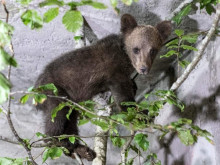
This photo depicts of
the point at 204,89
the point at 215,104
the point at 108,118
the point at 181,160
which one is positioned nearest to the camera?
the point at 108,118

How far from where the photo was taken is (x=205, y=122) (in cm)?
290

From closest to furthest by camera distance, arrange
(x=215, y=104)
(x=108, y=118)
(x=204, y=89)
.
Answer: (x=108, y=118)
(x=215, y=104)
(x=204, y=89)

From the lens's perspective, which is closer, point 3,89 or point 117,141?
point 3,89

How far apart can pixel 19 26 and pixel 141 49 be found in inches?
63.7

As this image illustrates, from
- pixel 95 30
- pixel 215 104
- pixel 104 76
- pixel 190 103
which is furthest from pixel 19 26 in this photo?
pixel 215 104

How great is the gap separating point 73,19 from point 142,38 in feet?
7.72

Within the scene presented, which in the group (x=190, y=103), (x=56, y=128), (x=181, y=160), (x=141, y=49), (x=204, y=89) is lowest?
(x=181, y=160)

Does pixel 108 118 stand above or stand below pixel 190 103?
above

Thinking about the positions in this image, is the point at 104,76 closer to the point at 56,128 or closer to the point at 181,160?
the point at 56,128

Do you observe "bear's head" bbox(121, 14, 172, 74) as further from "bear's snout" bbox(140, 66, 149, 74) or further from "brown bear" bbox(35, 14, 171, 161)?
"bear's snout" bbox(140, 66, 149, 74)

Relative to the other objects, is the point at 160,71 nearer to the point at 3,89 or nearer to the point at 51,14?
the point at 51,14

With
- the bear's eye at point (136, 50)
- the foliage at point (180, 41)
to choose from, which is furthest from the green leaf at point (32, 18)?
the bear's eye at point (136, 50)

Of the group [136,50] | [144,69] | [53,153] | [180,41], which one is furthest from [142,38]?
[53,153]

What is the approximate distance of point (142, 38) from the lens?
11.6 feet
